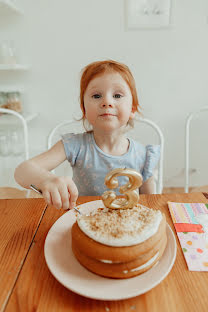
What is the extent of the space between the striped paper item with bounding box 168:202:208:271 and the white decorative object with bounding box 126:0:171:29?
1560 millimetres

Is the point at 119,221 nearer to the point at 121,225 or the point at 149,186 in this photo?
the point at 121,225

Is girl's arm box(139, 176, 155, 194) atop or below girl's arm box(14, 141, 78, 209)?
below

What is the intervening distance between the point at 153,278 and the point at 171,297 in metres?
0.04

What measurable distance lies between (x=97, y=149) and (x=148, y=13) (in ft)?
4.26

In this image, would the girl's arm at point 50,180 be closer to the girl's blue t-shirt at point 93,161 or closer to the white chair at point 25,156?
the girl's blue t-shirt at point 93,161

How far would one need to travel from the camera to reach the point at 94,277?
45 centimetres

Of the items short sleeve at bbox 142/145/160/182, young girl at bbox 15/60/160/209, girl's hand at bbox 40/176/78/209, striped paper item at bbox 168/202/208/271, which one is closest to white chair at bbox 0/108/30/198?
young girl at bbox 15/60/160/209

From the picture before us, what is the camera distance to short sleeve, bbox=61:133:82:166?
1055 mm

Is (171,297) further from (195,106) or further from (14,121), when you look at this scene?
(195,106)

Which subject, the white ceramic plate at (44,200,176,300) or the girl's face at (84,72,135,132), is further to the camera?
the girl's face at (84,72,135,132)

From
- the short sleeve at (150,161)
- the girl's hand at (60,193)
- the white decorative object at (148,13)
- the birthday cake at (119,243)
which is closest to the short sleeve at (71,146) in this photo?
the short sleeve at (150,161)

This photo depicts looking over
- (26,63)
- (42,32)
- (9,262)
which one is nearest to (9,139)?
(26,63)

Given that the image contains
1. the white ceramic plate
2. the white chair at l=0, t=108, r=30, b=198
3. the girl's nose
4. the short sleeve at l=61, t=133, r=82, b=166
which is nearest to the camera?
the white ceramic plate

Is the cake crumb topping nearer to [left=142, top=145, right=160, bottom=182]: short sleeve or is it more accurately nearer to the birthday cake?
the birthday cake
